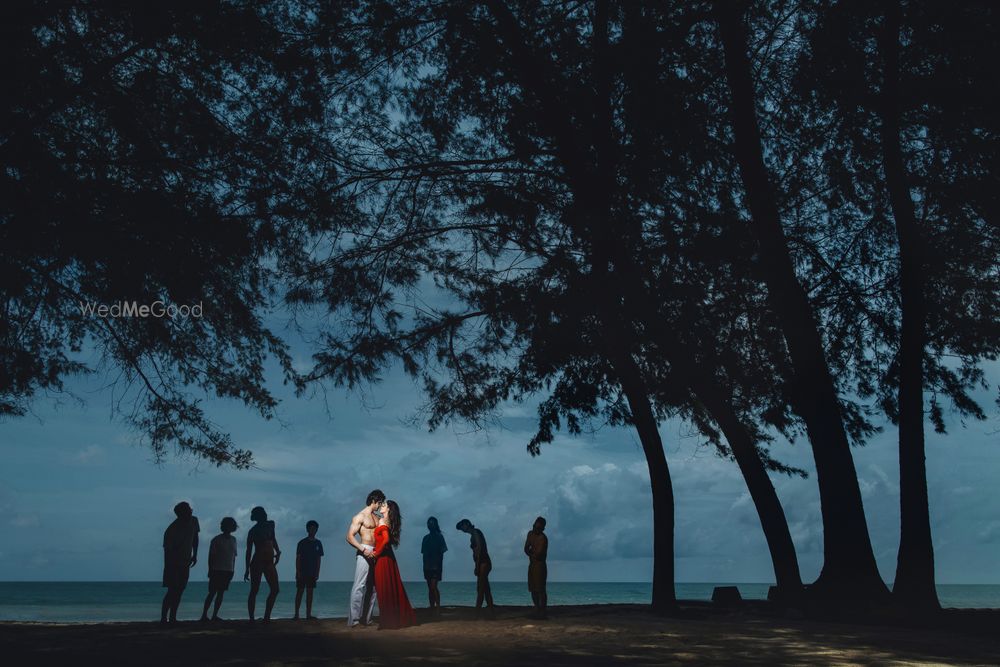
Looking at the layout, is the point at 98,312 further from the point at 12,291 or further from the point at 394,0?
the point at 394,0

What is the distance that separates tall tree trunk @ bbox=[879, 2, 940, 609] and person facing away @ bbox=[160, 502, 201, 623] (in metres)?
10.4

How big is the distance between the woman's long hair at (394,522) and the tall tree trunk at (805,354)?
637 cm

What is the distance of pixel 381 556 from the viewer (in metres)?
11.4

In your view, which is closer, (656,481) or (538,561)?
(538,561)

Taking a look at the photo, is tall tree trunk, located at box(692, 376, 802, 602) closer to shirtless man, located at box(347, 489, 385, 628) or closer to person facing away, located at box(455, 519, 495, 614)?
person facing away, located at box(455, 519, 495, 614)

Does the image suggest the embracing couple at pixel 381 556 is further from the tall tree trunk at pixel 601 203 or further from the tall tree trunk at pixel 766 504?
the tall tree trunk at pixel 766 504

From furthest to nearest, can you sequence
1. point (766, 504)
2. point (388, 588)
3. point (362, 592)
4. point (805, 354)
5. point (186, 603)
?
point (186, 603)
point (766, 504)
point (805, 354)
point (362, 592)
point (388, 588)

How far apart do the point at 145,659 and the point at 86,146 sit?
19.2 feet

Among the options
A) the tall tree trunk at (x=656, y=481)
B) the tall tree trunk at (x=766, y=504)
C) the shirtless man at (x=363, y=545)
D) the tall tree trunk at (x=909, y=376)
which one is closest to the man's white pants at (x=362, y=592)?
the shirtless man at (x=363, y=545)

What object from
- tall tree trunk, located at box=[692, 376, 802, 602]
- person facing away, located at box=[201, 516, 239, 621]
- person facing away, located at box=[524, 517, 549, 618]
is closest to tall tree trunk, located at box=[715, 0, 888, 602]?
tall tree trunk, located at box=[692, 376, 802, 602]

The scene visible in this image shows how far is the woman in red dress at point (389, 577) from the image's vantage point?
11.3m

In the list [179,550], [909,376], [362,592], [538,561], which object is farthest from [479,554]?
[909,376]

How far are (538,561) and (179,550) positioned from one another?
16.4 feet

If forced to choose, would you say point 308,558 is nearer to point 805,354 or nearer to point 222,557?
point 222,557
